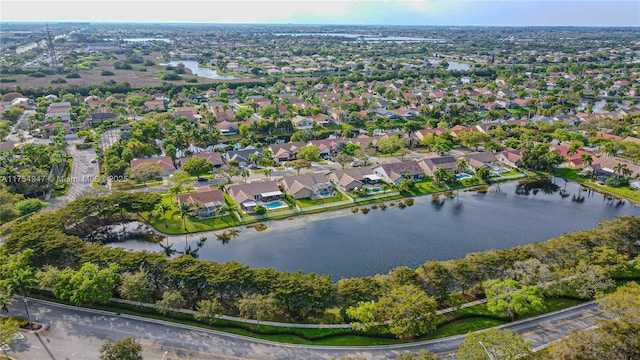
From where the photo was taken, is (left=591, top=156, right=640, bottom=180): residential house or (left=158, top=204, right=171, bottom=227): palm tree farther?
(left=591, top=156, right=640, bottom=180): residential house

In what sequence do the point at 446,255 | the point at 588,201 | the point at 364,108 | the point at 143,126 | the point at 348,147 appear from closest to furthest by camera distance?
the point at 446,255 < the point at 588,201 < the point at 348,147 < the point at 143,126 < the point at 364,108

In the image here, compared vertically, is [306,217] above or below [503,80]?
below

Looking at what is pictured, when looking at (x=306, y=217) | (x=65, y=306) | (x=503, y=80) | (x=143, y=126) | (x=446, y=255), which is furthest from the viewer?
(x=503, y=80)

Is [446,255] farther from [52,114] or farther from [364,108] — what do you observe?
[52,114]

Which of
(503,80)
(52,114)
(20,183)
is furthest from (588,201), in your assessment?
(52,114)

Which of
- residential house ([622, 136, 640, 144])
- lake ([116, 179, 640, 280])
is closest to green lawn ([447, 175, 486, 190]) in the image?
lake ([116, 179, 640, 280])

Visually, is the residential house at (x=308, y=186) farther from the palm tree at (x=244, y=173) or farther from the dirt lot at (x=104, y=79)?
the dirt lot at (x=104, y=79)

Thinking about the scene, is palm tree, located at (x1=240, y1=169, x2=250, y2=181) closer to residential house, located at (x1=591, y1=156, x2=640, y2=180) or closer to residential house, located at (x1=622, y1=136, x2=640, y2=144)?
residential house, located at (x1=591, y1=156, x2=640, y2=180)

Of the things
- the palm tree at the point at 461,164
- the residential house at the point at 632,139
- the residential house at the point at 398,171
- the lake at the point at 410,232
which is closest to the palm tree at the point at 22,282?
the lake at the point at 410,232
